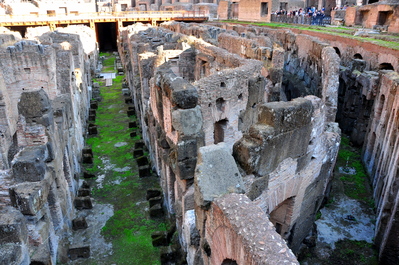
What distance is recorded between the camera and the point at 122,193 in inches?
344

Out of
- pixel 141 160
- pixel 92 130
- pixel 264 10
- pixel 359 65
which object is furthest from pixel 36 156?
pixel 264 10

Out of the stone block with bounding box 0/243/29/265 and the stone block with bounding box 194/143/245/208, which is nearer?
the stone block with bounding box 194/143/245/208

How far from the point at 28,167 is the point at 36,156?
0.23 meters

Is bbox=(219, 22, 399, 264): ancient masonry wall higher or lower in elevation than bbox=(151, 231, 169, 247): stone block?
higher

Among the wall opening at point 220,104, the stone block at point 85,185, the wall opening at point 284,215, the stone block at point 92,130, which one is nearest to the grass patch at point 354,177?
the wall opening at point 284,215

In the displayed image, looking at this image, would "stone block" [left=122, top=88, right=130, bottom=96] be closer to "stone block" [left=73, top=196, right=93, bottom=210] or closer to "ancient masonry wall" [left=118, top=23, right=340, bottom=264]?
"ancient masonry wall" [left=118, top=23, right=340, bottom=264]

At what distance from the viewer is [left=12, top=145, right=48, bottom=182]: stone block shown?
17.4ft

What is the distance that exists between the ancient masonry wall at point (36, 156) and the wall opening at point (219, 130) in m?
3.37

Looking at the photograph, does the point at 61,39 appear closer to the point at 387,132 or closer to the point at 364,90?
the point at 364,90

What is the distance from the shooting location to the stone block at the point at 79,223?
7314mm

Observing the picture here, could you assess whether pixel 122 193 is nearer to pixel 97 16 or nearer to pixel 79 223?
pixel 79 223

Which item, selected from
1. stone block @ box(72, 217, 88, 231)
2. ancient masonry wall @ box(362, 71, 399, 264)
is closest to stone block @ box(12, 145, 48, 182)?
stone block @ box(72, 217, 88, 231)

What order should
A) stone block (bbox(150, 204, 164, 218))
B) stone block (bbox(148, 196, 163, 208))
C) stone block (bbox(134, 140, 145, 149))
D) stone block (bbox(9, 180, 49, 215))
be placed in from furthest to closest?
stone block (bbox(134, 140, 145, 149)), stone block (bbox(148, 196, 163, 208)), stone block (bbox(150, 204, 164, 218)), stone block (bbox(9, 180, 49, 215))

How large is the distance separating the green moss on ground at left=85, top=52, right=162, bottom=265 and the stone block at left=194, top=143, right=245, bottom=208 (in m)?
3.57
